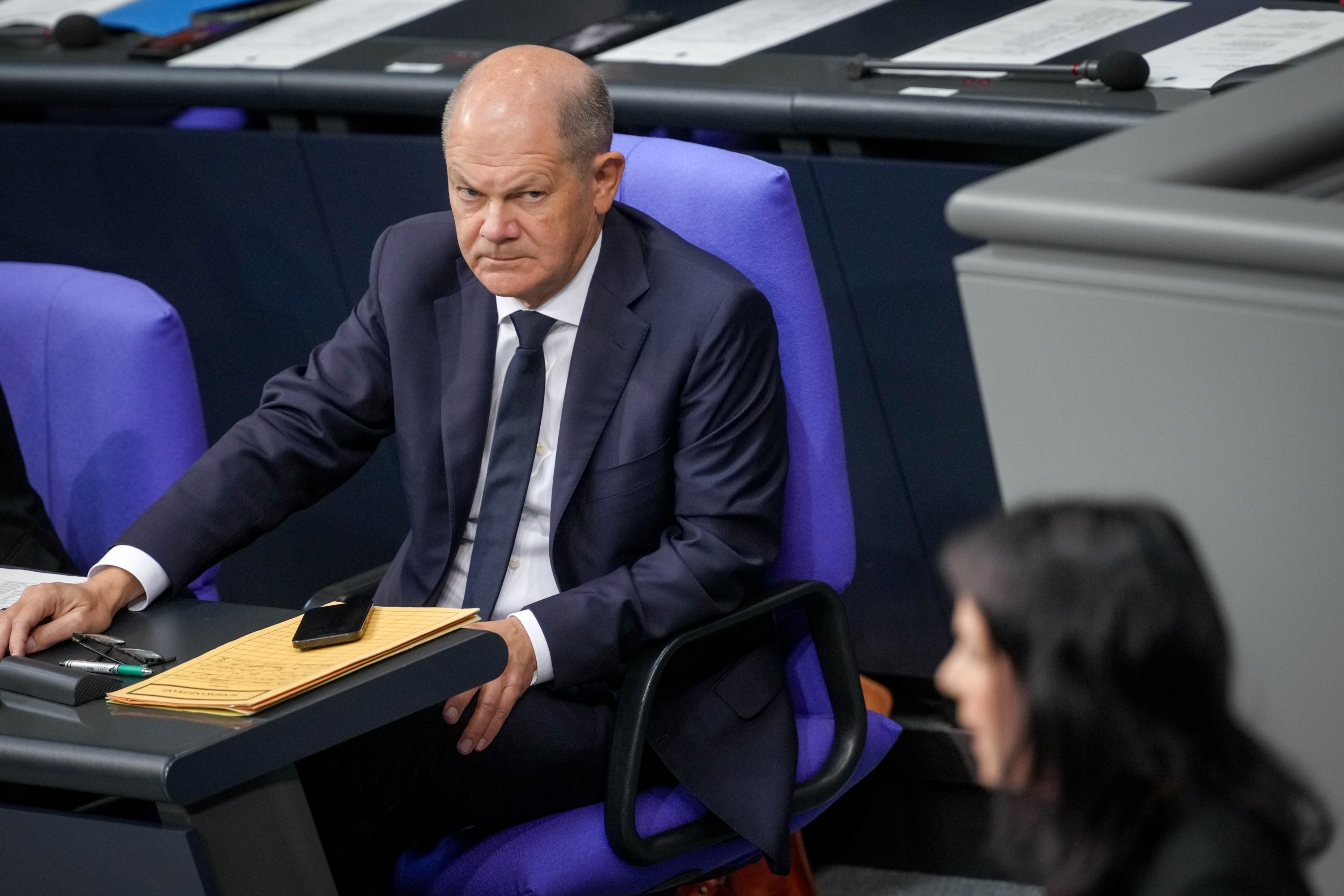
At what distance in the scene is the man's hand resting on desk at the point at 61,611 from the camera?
4.77ft

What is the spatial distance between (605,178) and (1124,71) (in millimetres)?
717

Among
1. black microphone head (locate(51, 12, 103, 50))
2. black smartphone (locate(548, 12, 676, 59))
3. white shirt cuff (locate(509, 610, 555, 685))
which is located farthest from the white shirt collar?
black microphone head (locate(51, 12, 103, 50))

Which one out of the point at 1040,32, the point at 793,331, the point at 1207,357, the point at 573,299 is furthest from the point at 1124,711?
the point at 1040,32

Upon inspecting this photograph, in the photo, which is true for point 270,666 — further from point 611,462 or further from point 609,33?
point 609,33

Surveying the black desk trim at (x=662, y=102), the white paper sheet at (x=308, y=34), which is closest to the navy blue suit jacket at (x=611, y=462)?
the black desk trim at (x=662, y=102)

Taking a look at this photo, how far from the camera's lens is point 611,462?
1714 mm

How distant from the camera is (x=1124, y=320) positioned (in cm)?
60

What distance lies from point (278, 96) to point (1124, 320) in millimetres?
2227

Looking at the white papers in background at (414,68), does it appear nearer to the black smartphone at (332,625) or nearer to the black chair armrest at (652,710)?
the black chair armrest at (652,710)

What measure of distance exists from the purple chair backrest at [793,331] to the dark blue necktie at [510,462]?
0.21 metres

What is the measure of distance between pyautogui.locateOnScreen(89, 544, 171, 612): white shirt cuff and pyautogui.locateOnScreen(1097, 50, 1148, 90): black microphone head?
1.27 meters

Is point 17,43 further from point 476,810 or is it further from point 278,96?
point 476,810

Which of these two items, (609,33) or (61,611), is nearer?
(61,611)

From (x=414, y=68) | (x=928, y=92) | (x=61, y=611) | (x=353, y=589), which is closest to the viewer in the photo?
(x=61, y=611)
